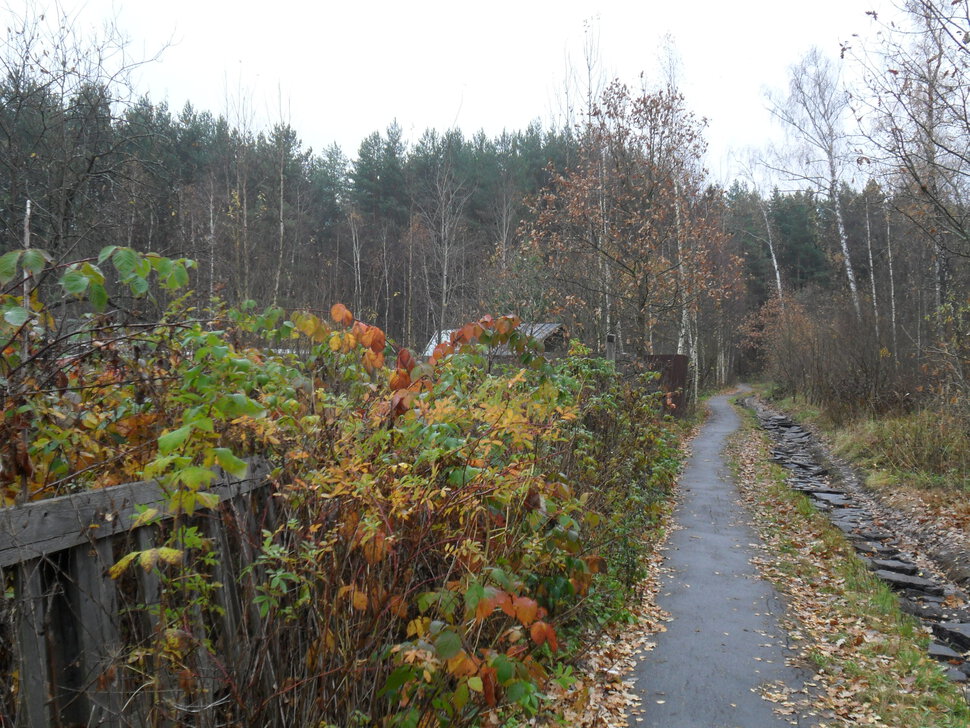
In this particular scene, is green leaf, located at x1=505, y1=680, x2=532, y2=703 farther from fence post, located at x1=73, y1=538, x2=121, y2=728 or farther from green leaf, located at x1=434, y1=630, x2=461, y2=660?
fence post, located at x1=73, y1=538, x2=121, y2=728

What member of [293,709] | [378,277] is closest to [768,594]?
[293,709]

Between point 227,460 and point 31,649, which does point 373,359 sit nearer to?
point 227,460

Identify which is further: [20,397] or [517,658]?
[517,658]

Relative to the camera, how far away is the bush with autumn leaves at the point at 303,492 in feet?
7.11

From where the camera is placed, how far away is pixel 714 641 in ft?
18.1

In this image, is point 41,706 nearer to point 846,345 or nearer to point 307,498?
point 307,498

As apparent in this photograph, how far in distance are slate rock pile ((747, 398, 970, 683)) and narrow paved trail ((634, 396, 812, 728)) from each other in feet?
4.04

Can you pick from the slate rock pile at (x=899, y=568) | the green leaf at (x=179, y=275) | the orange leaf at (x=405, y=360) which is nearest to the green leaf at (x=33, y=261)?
the green leaf at (x=179, y=275)

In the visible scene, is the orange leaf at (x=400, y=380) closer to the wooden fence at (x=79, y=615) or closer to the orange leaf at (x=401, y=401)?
the orange leaf at (x=401, y=401)

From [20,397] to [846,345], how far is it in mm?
18836

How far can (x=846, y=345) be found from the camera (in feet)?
58.0

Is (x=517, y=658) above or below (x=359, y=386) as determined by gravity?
below

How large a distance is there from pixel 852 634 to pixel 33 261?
249 inches

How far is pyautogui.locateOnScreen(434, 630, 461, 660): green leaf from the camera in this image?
2.40 m
